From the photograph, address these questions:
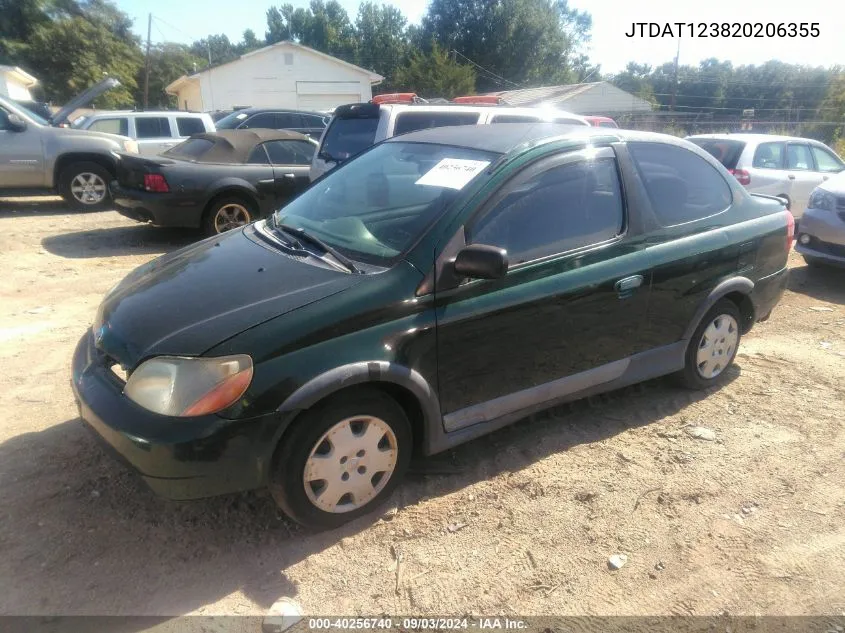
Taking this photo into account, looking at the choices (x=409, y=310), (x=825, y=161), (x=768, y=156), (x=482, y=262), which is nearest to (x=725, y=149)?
(x=768, y=156)

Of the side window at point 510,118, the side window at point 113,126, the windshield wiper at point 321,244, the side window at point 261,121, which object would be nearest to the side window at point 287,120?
the side window at point 261,121

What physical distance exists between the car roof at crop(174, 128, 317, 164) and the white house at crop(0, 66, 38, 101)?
31943 millimetres

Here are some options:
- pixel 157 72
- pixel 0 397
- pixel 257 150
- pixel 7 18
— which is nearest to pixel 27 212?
pixel 257 150

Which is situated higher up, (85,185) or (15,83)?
(15,83)

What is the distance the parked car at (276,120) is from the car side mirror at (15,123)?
544cm

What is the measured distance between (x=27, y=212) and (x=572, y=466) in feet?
33.3

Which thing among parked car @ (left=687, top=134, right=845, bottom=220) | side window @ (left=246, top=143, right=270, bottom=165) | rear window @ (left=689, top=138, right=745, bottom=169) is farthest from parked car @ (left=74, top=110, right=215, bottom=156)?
parked car @ (left=687, top=134, right=845, bottom=220)

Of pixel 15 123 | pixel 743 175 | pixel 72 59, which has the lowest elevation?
pixel 743 175

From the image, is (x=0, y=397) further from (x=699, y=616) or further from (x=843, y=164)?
(x=843, y=164)

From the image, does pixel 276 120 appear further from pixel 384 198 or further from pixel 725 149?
pixel 384 198

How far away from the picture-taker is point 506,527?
2.96 m

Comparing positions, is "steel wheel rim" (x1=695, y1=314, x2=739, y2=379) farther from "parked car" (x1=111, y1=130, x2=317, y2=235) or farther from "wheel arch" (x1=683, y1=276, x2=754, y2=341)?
"parked car" (x1=111, y1=130, x2=317, y2=235)

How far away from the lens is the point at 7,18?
48.5 meters

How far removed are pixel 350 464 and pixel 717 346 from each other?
2.77 meters
